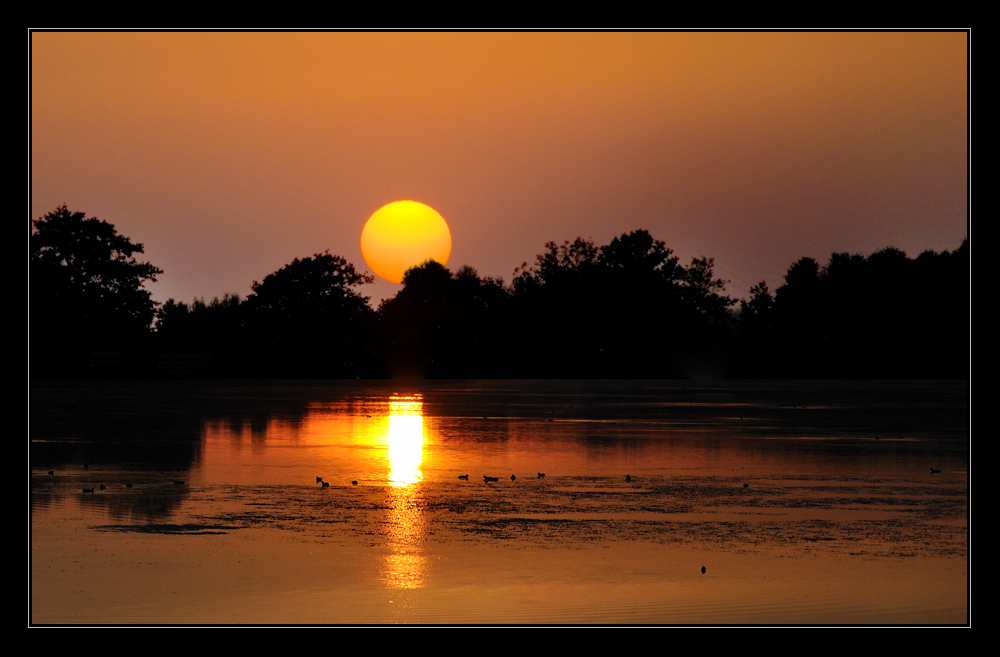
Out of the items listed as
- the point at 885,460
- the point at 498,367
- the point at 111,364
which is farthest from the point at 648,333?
the point at 885,460

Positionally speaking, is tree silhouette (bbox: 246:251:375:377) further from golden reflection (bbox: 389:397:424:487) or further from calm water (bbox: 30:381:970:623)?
calm water (bbox: 30:381:970:623)

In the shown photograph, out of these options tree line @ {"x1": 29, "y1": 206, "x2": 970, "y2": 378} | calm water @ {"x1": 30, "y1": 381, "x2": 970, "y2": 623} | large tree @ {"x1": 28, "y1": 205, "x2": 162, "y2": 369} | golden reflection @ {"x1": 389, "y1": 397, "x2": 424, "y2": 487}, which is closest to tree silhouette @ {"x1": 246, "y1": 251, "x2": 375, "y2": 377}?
tree line @ {"x1": 29, "y1": 206, "x2": 970, "y2": 378}

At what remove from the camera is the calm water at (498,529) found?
8133 mm

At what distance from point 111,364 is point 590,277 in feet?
166

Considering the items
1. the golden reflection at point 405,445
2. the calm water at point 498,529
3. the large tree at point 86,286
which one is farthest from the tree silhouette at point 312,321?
the calm water at point 498,529

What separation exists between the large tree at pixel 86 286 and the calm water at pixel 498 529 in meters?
73.0

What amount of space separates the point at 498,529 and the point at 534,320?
102 metres

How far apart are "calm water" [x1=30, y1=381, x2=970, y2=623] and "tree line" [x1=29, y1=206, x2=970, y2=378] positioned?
7166 cm

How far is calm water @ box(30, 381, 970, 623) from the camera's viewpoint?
8133mm

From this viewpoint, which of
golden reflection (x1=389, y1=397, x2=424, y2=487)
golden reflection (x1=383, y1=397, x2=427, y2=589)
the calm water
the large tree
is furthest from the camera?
the large tree

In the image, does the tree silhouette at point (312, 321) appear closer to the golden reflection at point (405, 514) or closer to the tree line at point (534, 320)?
the tree line at point (534, 320)

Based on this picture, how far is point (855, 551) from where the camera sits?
1005 cm

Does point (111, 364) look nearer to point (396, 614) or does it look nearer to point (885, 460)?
point (885, 460)

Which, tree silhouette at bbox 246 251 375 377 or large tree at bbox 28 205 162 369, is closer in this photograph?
large tree at bbox 28 205 162 369
